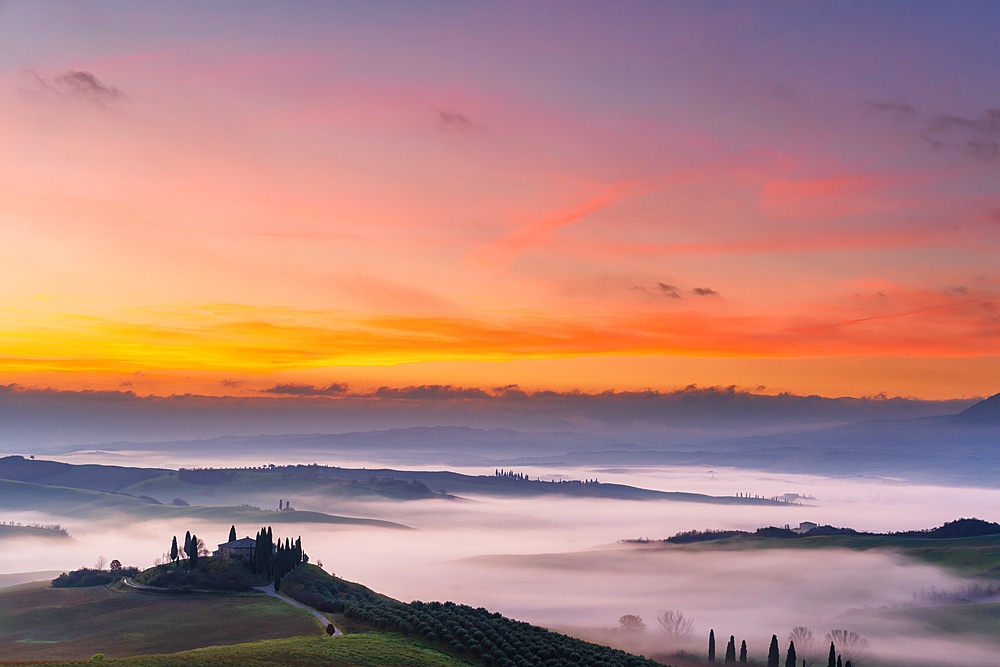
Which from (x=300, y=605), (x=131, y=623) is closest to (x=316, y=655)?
(x=300, y=605)

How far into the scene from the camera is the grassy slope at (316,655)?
336 feet

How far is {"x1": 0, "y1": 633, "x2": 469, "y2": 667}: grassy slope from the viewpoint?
10238cm

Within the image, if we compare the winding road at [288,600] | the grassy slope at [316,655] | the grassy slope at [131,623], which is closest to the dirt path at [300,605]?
the winding road at [288,600]

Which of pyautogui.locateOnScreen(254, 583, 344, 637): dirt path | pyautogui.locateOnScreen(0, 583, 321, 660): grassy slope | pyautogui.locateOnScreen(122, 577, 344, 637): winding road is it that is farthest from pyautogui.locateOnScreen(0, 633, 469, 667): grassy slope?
pyautogui.locateOnScreen(0, 583, 321, 660): grassy slope

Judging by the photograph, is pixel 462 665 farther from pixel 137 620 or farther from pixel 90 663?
pixel 137 620

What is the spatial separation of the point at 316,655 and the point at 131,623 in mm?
74245

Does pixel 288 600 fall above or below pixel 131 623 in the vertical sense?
above

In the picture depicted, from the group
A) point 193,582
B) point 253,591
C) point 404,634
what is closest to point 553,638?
point 404,634

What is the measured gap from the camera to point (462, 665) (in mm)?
127250

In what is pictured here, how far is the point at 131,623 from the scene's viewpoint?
16125 centimetres

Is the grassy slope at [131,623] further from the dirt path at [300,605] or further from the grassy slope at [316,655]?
the grassy slope at [316,655]

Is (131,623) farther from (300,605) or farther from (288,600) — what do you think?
(300,605)

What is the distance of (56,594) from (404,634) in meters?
115

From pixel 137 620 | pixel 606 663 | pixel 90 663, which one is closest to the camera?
pixel 90 663
